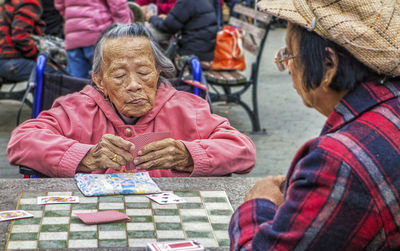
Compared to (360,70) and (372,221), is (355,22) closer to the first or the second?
(360,70)

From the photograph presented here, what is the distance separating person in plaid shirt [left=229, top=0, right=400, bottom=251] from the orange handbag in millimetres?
5298

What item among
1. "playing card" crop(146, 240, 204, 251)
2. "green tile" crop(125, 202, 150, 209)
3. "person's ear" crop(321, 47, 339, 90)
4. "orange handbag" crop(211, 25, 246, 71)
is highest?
"person's ear" crop(321, 47, 339, 90)

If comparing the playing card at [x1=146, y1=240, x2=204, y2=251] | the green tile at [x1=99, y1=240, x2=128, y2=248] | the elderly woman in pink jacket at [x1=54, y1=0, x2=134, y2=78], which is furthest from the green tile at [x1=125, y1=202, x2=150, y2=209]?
the elderly woman in pink jacket at [x1=54, y1=0, x2=134, y2=78]

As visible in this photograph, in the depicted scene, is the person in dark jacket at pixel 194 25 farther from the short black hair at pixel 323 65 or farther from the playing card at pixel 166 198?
the short black hair at pixel 323 65

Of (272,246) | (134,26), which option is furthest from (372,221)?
(134,26)

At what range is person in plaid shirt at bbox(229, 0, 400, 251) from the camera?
54.7 inches

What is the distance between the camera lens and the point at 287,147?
6.39 m

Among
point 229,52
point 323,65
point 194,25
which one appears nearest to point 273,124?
point 229,52

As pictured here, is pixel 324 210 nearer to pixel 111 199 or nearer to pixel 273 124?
pixel 111 199

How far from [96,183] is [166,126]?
0.69 meters

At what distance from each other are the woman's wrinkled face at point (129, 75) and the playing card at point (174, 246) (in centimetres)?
123

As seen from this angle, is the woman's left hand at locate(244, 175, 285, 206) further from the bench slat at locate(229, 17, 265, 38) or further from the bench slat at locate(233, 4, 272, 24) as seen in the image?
the bench slat at locate(229, 17, 265, 38)

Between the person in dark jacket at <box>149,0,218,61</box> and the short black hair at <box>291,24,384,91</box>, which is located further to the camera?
the person in dark jacket at <box>149,0,218,61</box>

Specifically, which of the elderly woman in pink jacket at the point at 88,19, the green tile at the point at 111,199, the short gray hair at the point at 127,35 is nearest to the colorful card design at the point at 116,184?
the green tile at the point at 111,199
